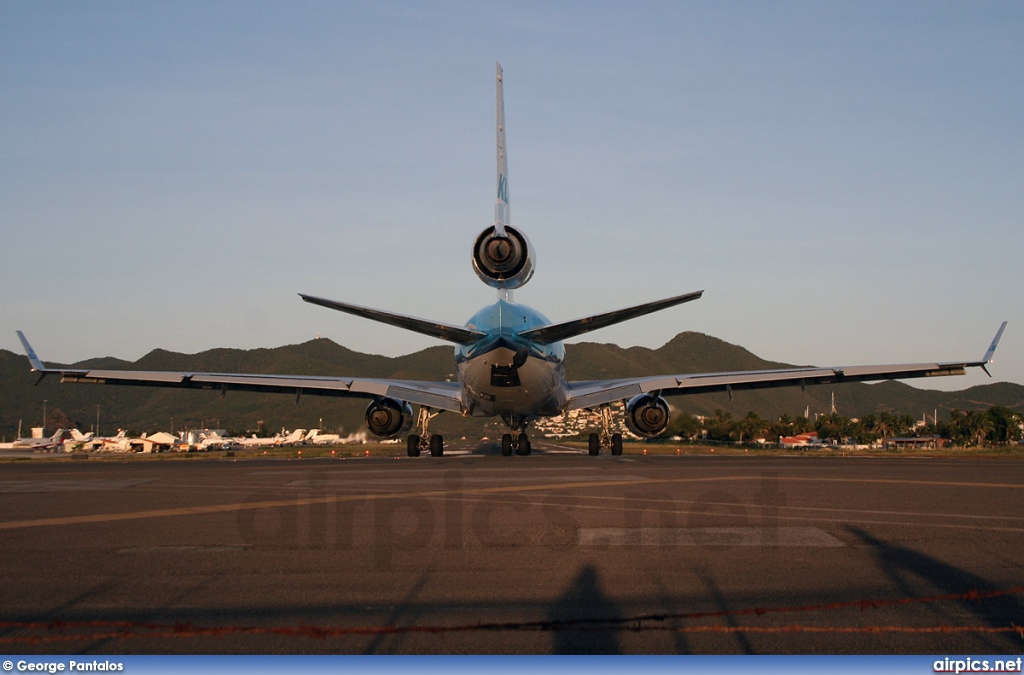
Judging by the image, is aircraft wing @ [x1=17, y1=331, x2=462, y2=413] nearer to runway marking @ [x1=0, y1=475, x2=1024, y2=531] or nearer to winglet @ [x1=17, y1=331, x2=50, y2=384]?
winglet @ [x1=17, y1=331, x2=50, y2=384]

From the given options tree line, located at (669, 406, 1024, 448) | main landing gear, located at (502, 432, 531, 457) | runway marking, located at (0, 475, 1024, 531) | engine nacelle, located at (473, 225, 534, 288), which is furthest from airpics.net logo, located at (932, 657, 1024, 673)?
tree line, located at (669, 406, 1024, 448)

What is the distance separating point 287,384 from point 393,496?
20749 mm

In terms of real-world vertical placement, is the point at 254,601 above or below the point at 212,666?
below

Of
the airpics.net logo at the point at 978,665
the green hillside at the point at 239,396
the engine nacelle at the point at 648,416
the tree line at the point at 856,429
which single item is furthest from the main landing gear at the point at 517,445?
the green hillside at the point at 239,396

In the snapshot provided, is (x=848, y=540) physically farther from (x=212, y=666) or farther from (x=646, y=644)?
→ (x=212, y=666)

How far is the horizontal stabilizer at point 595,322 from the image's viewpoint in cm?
2454

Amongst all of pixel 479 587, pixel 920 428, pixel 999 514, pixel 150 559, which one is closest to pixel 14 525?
pixel 150 559

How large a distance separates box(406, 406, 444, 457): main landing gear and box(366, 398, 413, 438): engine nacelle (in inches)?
27.6

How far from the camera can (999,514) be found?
1415 cm

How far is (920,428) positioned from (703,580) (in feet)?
408

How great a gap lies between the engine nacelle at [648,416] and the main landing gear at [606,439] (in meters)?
1.43

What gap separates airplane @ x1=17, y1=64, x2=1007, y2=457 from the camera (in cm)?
2992

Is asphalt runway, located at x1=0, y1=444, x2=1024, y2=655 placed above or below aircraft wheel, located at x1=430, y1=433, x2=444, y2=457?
below

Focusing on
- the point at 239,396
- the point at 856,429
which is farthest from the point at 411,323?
the point at 239,396
